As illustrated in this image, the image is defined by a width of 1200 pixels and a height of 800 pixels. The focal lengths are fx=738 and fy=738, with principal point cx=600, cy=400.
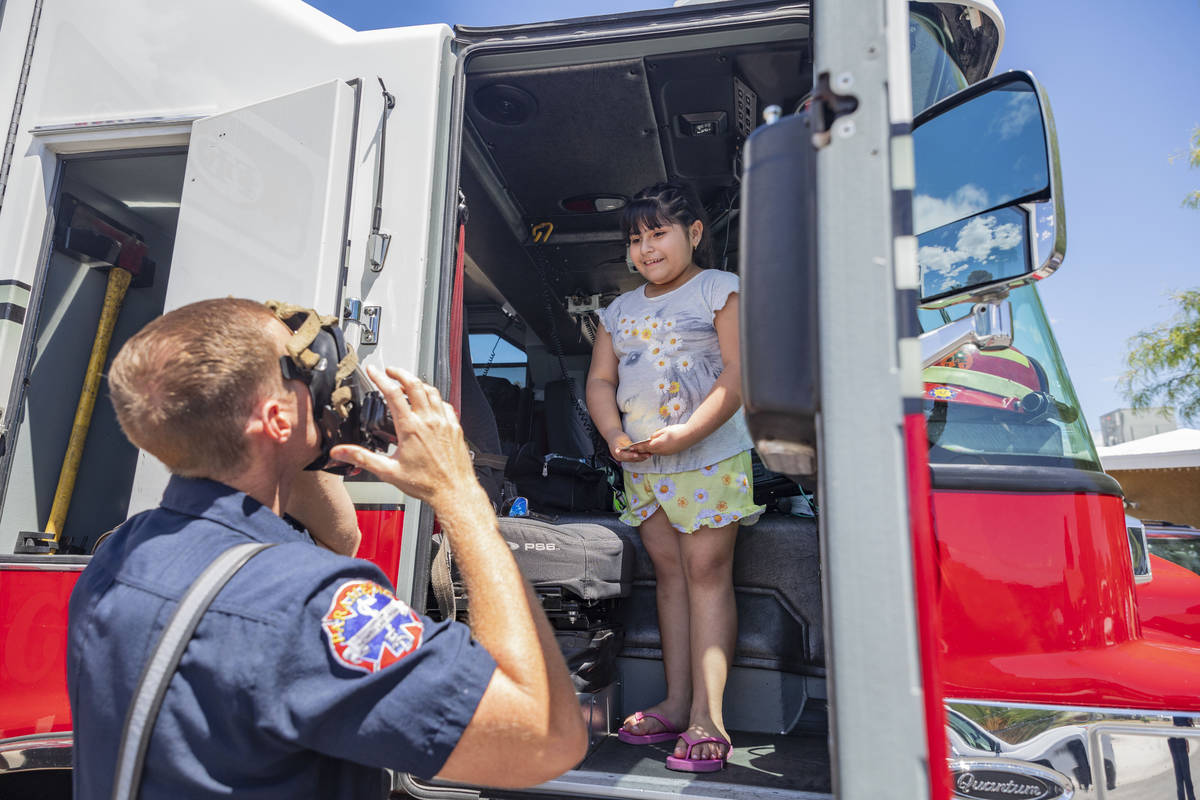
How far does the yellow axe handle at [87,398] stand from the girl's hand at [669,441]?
1.93m

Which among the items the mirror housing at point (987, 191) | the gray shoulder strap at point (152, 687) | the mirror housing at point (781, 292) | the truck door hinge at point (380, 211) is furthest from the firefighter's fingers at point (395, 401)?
the truck door hinge at point (380, 211)

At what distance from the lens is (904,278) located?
924 mm

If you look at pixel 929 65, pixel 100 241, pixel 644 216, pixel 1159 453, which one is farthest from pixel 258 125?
pixel 1159 453

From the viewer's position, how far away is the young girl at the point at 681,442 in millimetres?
2229

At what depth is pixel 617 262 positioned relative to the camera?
427 cm

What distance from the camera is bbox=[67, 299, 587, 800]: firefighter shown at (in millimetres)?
941

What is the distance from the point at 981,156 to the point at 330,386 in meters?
1.31

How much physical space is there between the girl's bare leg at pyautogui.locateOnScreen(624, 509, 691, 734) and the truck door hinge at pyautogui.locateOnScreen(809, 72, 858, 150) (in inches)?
62.3

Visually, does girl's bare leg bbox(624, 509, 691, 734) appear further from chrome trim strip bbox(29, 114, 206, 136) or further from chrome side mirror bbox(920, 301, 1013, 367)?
chrome trim strip bbox(29, 114, 206, 136)

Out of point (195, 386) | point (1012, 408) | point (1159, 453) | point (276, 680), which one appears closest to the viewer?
point (276, 680)

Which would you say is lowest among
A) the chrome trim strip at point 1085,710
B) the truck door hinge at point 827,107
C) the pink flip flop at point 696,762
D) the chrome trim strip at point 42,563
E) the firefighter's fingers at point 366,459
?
the pink flip flop at point 696,762

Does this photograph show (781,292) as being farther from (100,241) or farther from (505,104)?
(100,241)

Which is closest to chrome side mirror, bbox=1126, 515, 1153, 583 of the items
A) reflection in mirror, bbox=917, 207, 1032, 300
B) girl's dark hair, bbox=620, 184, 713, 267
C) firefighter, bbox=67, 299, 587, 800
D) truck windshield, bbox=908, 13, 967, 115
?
reflection in mirror, bbox=917, 207, 1032, 300

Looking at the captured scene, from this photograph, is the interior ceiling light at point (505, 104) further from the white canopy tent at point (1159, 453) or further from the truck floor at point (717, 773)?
the white canopy tent at point (1159, 453)
